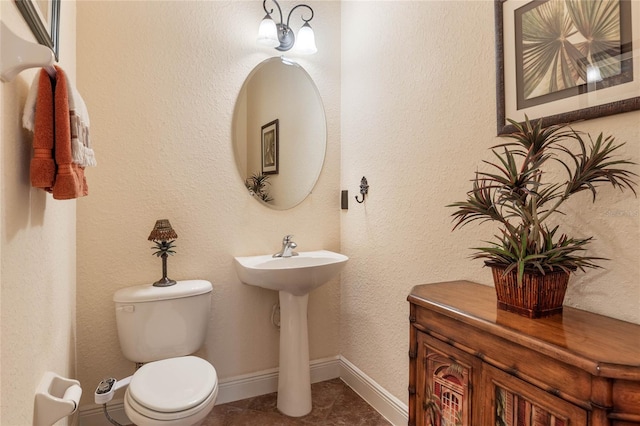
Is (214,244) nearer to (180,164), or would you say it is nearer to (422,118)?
(180,164)

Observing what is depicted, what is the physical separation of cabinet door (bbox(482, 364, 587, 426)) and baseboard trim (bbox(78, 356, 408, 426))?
944mm

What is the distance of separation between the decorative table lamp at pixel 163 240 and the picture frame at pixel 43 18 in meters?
0.88

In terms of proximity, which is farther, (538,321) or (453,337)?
(453,337)

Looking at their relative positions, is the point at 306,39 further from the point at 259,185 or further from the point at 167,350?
the point at 167,350

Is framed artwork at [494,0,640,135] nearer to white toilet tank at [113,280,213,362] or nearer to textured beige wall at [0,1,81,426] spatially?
textured beige wall at [0,1,81,426]

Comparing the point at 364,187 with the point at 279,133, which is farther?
→ the point at 279,133

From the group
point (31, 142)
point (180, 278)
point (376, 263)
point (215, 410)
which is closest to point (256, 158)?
point (180, 278)

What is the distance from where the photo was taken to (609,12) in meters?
1.00

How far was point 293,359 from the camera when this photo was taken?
2033 mm

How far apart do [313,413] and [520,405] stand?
1.39 meters

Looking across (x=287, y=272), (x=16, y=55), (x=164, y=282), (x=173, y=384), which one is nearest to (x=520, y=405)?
(x=287, y=272)

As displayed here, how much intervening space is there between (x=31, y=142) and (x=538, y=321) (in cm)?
143

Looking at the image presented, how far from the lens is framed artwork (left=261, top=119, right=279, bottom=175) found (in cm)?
225

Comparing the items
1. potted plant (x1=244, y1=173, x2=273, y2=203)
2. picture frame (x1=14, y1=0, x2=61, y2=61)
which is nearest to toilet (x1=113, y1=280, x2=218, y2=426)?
potted plant (x1=244, y1=173, x2=273, y2=203)
